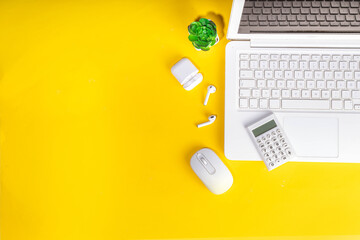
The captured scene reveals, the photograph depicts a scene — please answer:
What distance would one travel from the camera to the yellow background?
854 mm

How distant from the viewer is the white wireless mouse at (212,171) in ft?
2.69

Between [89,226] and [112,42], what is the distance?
1.77 ft

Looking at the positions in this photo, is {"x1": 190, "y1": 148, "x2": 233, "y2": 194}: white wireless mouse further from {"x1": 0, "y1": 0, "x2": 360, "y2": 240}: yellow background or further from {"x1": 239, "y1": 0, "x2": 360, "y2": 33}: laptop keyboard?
{"x1": 239, "y1": 0, "x2": 360, "y2": 33}: laptop keyboard

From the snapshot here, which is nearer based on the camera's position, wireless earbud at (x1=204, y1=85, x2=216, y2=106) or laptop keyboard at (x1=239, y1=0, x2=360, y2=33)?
laptop keyboard at (x1=239, y1=0, x2=360, y2=33)

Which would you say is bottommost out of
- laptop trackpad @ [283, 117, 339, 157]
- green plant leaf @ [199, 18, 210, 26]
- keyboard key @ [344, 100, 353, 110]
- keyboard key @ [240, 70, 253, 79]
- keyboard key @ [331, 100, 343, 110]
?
laptop trackpad @ [283, 117, 339, 157]

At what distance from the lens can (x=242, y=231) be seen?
0.86m

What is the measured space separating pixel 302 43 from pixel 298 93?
0.43 feet

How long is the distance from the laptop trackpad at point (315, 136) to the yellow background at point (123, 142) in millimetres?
51

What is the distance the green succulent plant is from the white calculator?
25cm

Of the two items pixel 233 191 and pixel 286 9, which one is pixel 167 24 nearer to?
pixel 286 9

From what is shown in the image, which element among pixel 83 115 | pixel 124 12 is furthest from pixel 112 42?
pixel 83 115

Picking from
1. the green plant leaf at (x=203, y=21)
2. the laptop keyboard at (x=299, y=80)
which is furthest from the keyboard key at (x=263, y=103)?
the green plant leaf at (x=203, y=21)

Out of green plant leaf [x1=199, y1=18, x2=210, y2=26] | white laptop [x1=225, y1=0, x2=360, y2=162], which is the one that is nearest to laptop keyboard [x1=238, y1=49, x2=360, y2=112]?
white laptop [x1=225, y1=0, x2=360, y2=162]

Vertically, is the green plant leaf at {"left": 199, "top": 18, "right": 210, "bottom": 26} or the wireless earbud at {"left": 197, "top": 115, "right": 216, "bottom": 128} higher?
the green plant leaf at {"left": 199, "top": 18, "right": 210, "bottom": 26}
